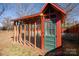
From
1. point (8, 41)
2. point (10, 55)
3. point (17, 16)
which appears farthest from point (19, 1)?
point (10, 55)

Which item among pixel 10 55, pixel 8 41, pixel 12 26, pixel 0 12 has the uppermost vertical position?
pixel 0 12

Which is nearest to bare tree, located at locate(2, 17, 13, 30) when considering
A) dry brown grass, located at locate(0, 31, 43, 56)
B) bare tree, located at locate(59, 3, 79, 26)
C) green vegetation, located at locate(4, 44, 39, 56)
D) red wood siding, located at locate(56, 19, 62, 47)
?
dry brown grass, located at locate(0, 31, 43, 56)

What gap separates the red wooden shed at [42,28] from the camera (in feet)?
11.1

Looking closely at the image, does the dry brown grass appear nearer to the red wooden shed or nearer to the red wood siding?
the red wooden shed

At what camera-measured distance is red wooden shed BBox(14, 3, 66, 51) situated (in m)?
3.39

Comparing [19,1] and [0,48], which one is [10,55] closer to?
[0,48]

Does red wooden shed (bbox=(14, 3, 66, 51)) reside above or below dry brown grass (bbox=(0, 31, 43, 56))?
above

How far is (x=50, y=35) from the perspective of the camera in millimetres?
3480

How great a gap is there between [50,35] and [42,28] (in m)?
0.19

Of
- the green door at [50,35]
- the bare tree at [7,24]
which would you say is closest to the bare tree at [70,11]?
the green door at [50,35]

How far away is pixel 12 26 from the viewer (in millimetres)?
3426

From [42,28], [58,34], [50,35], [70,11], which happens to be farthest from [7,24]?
[70,11]

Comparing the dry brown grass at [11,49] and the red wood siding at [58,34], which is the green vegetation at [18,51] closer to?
the dry brown grass at [11,49]

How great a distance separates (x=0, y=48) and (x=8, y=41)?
187 mm
